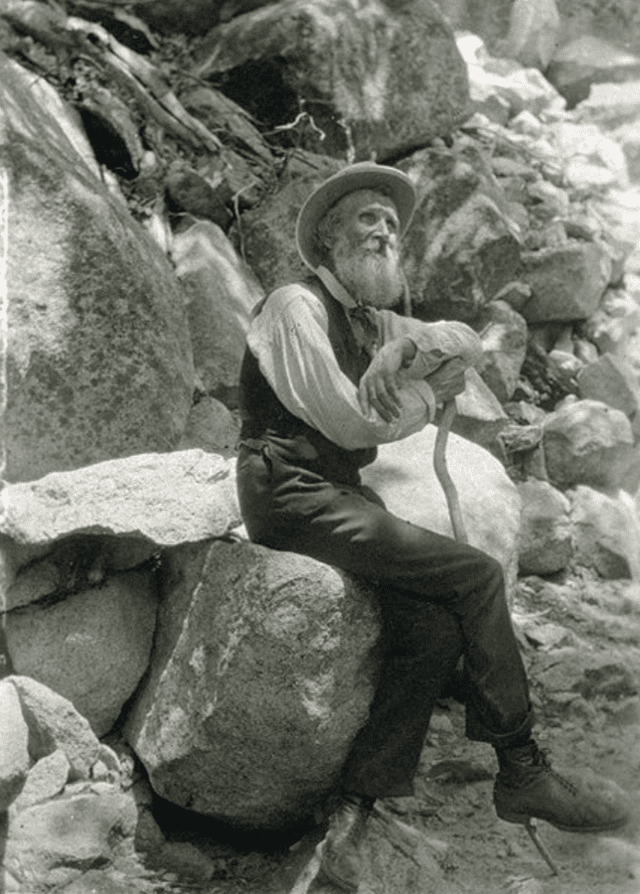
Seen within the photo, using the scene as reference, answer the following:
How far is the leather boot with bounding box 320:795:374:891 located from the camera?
4.09 m

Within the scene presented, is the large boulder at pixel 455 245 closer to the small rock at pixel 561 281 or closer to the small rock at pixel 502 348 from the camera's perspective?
the small rock at pixel 502 348

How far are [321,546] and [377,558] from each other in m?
0.21

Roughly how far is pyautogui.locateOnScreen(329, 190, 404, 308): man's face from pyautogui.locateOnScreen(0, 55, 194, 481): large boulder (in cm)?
126

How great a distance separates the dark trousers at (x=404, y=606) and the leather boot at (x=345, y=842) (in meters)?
0.06

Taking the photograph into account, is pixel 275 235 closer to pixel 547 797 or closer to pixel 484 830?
pixel 484 830

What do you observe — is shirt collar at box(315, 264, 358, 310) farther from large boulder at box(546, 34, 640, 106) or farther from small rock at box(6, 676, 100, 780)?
large boulder at box(546, 34, 640, 106)

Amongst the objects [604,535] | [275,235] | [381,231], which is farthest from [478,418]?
[381,231]

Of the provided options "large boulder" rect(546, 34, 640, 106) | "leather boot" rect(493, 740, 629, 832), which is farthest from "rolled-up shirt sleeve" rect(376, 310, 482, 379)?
"large boulder" rect(546, 34, 640, 106)

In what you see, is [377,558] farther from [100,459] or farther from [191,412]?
[191,412]

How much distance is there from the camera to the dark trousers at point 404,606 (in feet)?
13.6

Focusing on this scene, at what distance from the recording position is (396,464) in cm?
518

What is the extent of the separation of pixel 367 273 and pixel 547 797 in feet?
6.45

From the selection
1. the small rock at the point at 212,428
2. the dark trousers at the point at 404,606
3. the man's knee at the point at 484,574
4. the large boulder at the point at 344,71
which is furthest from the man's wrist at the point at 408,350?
the large boulder at the point at 344,71

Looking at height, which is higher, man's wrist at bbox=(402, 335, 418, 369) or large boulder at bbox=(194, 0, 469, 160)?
man's wrist at bbox=(402, 335, 418, 369)
